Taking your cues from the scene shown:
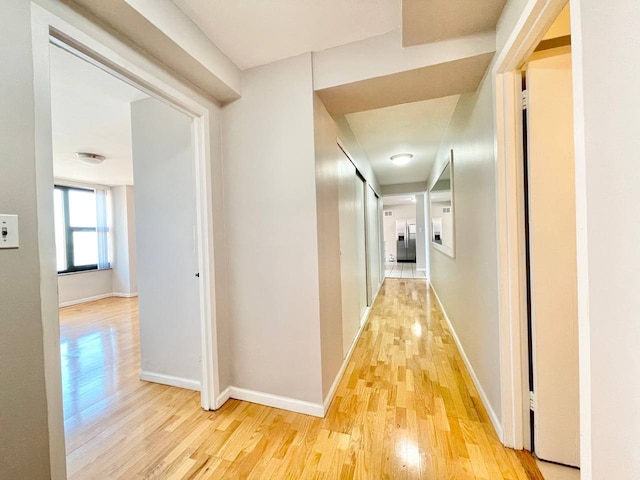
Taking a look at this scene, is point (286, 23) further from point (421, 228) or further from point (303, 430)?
point (421, 228)

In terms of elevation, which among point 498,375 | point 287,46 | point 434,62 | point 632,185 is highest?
point 287,46

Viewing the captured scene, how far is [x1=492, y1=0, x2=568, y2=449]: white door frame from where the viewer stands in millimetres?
1307

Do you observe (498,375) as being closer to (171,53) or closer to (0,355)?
(0,355)

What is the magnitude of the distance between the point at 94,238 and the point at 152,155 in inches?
200

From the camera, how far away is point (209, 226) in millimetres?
1751

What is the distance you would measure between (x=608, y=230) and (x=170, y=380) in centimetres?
278

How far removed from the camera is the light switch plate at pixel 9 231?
0.82m

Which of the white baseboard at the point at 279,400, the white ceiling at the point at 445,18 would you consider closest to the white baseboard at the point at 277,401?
the white baseboard at the point at 279,400

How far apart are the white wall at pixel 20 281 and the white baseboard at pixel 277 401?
1065 millimetres

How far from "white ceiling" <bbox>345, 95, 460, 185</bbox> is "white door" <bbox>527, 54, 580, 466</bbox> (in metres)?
1.33

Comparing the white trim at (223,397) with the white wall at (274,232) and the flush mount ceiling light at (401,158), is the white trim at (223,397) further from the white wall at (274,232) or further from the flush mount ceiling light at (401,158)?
the flush mount ceiling light at (401,158)

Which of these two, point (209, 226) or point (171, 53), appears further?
point (209, 226)

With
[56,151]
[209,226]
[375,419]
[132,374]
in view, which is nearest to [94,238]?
[56,151]

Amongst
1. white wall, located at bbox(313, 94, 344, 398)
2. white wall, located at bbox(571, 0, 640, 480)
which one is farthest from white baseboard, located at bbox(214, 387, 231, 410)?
white wall, located at bbox(571, 0, 640, 480)
